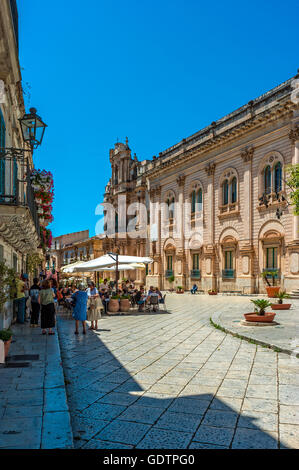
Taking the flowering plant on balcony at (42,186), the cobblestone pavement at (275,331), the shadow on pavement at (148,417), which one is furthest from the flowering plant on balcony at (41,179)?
the shadow on pavement at (148,417)

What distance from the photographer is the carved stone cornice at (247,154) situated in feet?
85.5

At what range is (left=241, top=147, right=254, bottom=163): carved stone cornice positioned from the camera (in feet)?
85.5

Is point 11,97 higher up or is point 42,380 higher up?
point 11,97

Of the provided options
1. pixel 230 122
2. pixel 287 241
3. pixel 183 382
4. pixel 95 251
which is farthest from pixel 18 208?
pixel 95 251

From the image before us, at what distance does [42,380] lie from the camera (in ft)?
18.3

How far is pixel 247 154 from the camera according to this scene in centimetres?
2634

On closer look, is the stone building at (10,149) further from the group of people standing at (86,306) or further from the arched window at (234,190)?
the arched window at (234,190)

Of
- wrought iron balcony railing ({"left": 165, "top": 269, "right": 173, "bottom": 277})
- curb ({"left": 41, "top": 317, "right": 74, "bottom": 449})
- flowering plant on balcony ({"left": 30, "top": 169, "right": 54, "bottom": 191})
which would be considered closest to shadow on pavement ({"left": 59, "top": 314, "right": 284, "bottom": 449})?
curb ({"left": 41, "top": 317, "right": 74, "bottom": 449})

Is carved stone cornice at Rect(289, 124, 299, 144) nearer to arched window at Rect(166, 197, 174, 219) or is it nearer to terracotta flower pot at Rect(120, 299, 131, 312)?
arched window at Rect(166, 197, 174, 219)

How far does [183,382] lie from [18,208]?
4326 mm

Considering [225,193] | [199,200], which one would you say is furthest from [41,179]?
[199,200]

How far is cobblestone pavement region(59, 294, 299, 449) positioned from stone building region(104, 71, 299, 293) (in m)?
15.4

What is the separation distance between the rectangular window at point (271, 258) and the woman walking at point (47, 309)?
17.3 m
